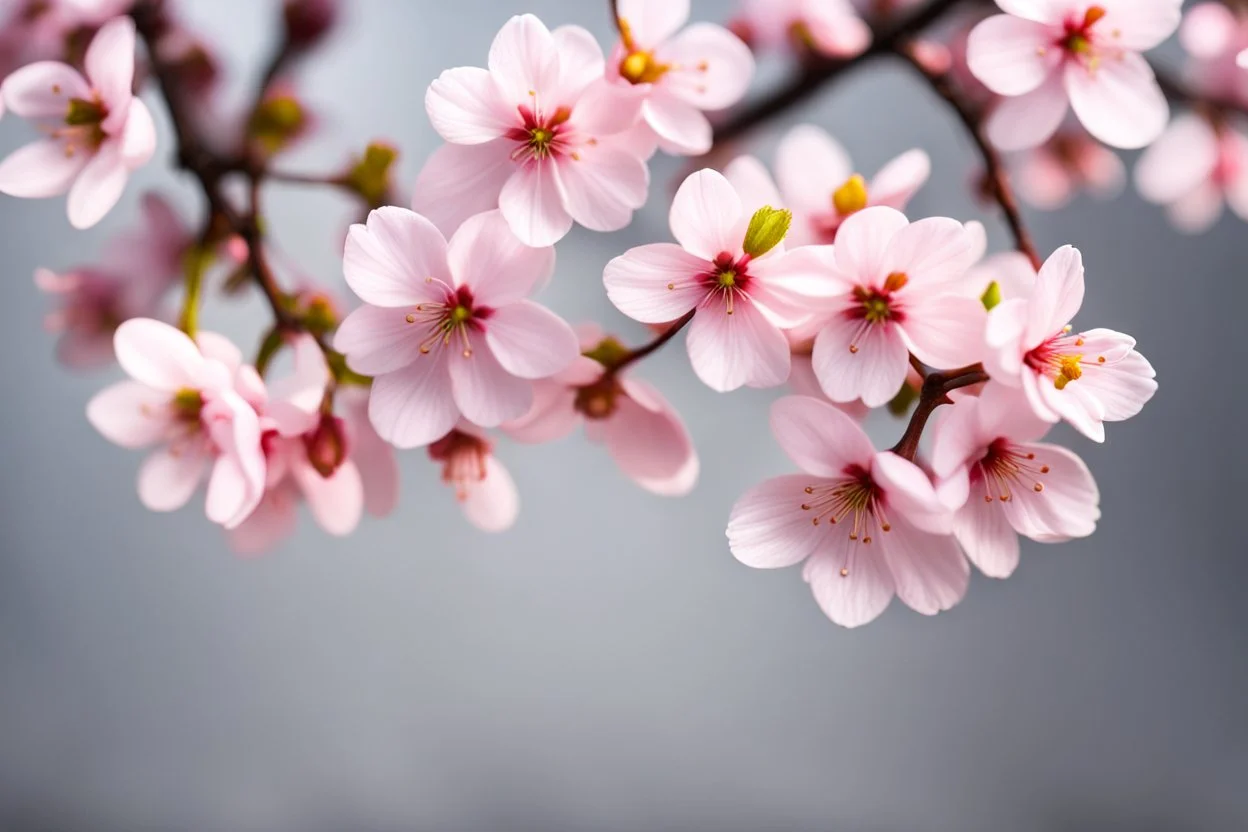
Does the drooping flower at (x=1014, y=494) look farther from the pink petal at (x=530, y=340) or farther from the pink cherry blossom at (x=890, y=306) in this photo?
the pink petal at (x=530, y=340)

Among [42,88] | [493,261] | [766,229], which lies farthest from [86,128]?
[766,229]

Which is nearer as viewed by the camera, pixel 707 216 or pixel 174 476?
pixel 707 216

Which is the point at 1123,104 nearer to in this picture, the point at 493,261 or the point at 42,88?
the point at 493,261

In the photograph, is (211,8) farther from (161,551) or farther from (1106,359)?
(1106,359)

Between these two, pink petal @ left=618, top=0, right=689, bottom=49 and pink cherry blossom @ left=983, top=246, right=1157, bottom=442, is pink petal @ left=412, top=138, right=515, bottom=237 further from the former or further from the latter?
pink cherry blossom @ left=983, top=246, right=1157, bottom=442

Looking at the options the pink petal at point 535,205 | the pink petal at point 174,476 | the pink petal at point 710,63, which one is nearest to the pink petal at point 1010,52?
the pink petal at point 710,63

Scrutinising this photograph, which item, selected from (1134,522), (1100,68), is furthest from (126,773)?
(1134,522)

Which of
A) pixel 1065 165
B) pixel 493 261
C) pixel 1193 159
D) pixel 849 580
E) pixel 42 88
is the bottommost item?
pixel 849 580
